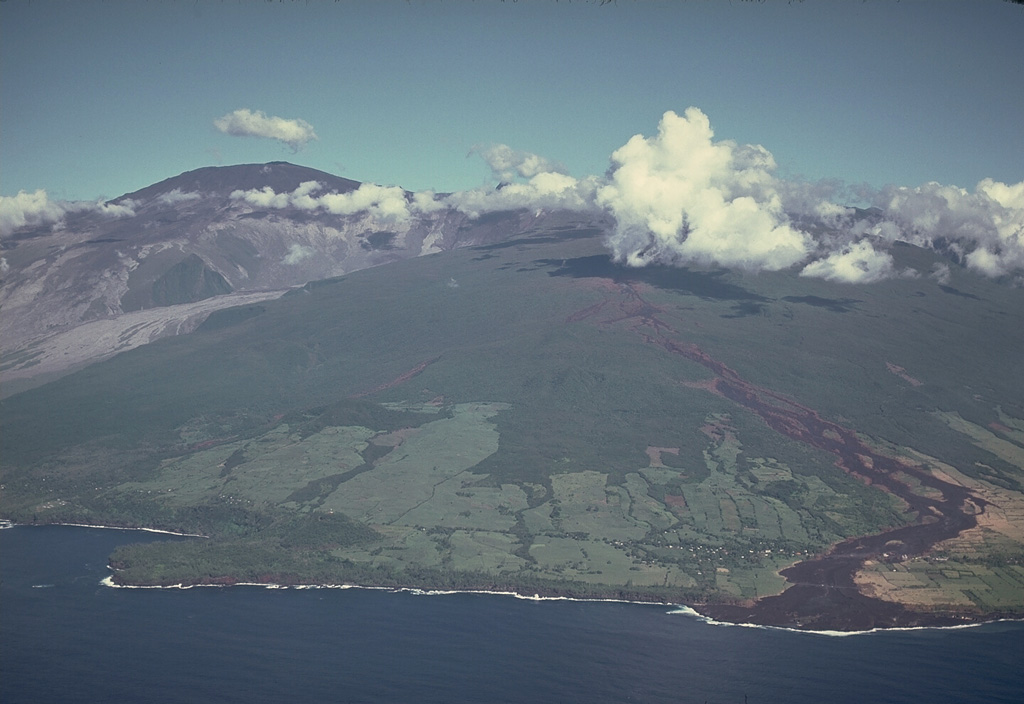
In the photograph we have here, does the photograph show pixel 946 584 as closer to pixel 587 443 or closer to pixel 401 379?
pixel 587 443

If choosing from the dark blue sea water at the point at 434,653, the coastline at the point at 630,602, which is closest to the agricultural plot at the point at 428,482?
the coastline at the point at 630,602

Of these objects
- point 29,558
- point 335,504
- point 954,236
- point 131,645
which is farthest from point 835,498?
point 954,236

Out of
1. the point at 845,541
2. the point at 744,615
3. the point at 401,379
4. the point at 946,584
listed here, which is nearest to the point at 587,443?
the point at 845,541

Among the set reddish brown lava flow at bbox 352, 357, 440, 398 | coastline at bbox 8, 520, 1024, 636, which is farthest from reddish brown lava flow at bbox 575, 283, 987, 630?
reddish brown lava flow at bbox 352, 357, 440, 398

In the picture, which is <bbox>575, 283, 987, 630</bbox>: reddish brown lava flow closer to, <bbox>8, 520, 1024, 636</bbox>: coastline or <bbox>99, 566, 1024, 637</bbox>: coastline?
<bbox>8, 520, 1024, 636</bbox>: coastline

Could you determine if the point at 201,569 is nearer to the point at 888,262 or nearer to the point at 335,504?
the point at 335,504

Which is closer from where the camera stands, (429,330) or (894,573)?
(894,573)
